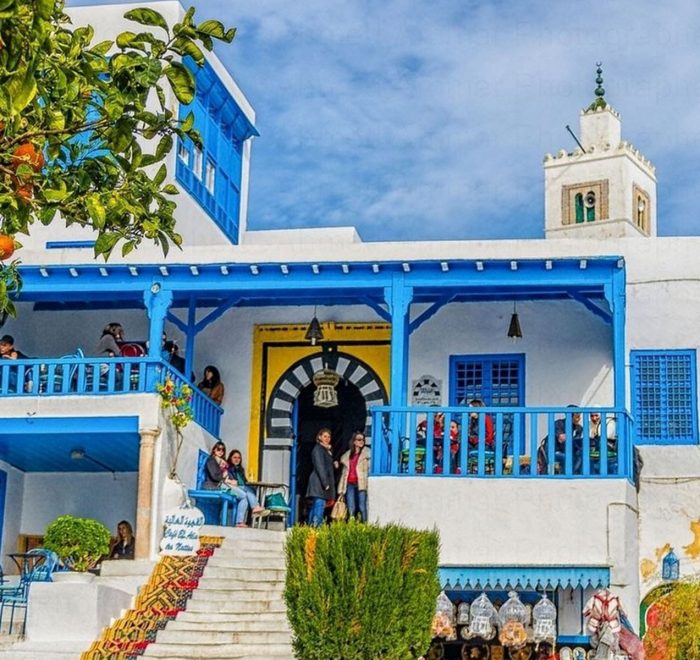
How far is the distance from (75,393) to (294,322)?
372 centimetres

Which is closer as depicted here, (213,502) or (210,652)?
(210,652)

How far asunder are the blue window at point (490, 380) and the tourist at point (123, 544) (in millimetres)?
4510

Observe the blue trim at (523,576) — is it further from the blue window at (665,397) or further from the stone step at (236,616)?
the blue window at (665,397)

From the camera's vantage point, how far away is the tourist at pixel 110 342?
65.2 feet

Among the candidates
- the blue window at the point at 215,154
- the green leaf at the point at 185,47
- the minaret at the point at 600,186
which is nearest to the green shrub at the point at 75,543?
the blue window at the point at 215,154

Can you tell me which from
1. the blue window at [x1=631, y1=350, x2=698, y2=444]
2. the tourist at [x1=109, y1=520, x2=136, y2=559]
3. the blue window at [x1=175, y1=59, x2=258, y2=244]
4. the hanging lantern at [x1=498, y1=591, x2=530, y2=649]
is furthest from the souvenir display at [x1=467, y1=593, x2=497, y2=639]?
the blue window at [x1=175, y1=59, x2=258, y2=244]

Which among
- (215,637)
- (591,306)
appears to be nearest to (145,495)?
(215,637)

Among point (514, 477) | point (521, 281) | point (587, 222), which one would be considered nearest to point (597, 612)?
point (514, 477)

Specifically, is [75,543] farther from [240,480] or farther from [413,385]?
[413,385]

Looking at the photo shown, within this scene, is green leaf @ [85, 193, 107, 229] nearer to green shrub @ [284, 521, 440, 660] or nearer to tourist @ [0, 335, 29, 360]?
green shrub @ [284, 521, 440, 660]

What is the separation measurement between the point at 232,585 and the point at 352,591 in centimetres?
431

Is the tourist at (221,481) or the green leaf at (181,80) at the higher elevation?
the green leaf at (181,80)

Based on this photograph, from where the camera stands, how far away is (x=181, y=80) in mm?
6500

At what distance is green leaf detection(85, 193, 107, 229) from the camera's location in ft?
21.2
